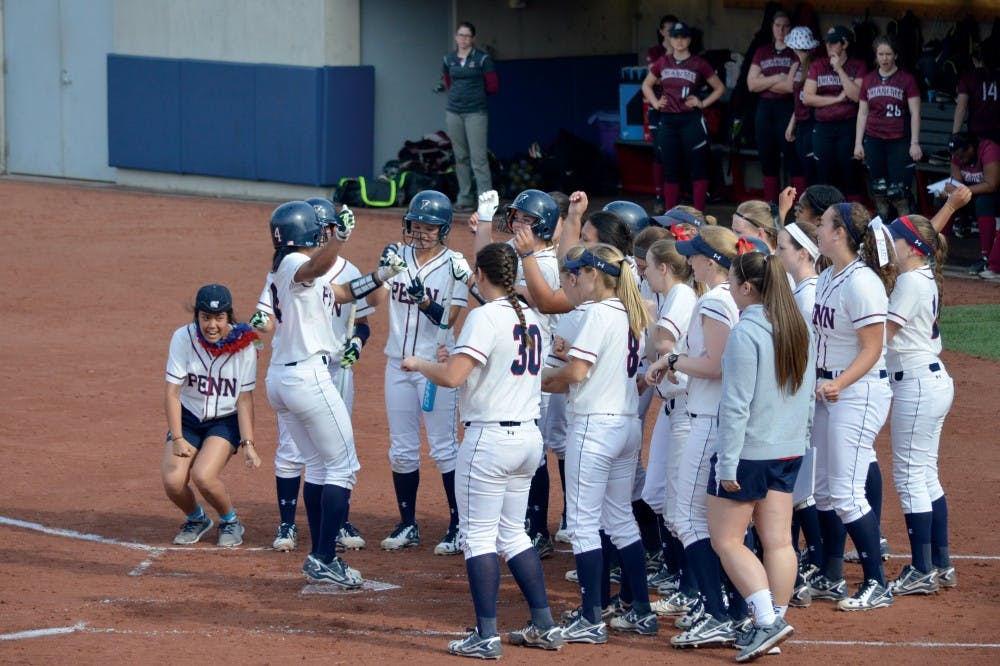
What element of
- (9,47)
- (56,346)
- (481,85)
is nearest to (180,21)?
(9,47)

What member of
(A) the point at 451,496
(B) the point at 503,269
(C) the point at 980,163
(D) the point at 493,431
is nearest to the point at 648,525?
(A) the point at 451,496

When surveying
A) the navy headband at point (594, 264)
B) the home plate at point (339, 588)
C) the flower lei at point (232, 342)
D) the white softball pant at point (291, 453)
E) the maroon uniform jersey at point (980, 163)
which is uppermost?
the maroon uniform jersey at point (980, 163)

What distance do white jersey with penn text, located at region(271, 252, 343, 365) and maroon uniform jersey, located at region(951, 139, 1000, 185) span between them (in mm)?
8487

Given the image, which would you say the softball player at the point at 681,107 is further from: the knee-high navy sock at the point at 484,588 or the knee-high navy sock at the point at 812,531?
the knee-high navy sock at the point at 484,588

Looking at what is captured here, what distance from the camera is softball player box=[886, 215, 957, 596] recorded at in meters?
6.44

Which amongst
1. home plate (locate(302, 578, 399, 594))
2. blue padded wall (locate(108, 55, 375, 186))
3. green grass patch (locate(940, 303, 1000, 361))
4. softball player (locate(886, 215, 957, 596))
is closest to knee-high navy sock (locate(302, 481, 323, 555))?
home plate (locate(302, 578, 399, 594))

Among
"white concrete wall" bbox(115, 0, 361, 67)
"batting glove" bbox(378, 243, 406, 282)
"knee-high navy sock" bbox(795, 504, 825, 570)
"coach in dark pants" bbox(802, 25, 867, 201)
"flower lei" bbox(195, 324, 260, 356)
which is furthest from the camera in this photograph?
"white concrete wall" bbox(115, 0, 361, 67)

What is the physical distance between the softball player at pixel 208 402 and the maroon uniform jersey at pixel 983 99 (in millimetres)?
8685

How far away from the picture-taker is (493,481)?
18.6ft

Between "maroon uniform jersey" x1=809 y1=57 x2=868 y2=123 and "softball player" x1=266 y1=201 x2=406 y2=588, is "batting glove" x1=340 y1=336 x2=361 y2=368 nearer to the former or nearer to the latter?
"softball player" x1=266 y1=201 x2=406 y2=588

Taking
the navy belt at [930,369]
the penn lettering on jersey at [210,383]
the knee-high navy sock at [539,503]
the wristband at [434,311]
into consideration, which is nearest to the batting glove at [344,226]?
the wristband at [434,311]

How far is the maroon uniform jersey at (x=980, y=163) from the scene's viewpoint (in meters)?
13.4

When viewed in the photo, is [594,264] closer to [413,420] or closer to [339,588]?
[413,420]

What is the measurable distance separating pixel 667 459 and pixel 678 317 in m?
0.60
